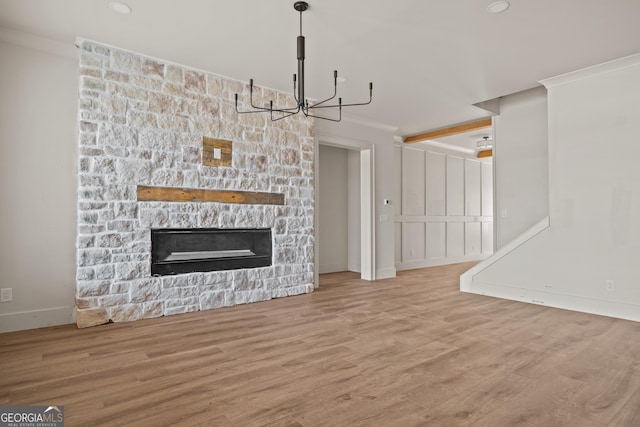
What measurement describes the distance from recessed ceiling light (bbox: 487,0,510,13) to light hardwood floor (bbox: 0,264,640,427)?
9.12 feet

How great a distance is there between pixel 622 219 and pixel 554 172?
0.88m

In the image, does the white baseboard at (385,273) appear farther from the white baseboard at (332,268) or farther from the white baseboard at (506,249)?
the white baseboard at (506,249)

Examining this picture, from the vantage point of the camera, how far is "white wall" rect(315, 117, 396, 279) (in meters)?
6.04

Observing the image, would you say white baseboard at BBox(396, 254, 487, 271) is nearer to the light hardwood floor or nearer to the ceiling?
the light hardwood floor

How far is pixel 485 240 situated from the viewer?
30.8 feet

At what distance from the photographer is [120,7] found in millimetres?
2902

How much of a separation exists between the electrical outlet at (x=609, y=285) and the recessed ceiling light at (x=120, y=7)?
5.48 meters

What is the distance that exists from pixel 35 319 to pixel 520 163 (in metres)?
6.33

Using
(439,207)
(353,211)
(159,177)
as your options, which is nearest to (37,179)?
(159,177)

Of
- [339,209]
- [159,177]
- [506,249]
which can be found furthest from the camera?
[339,209]

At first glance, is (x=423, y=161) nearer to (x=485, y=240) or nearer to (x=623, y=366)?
(x=485, y=240)

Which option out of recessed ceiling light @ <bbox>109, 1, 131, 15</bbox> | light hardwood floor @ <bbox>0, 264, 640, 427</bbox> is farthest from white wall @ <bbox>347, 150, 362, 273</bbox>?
recessed ceiling light @ <bbox>109, 1, 131, 15</bbox>

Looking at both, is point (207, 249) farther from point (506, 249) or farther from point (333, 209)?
point (506, 249)

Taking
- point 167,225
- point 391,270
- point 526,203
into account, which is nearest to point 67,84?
point 167,225
